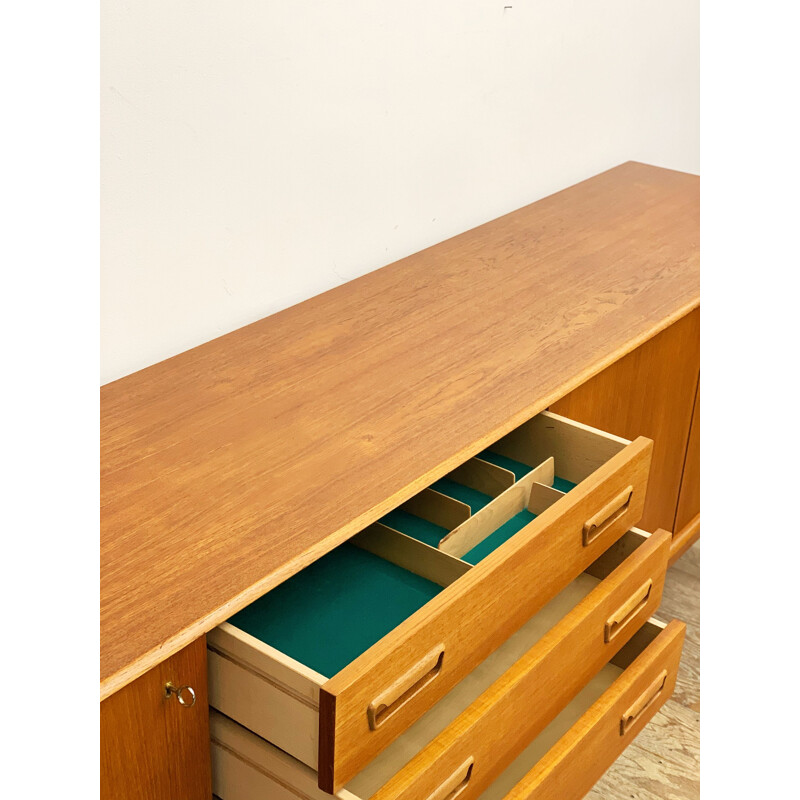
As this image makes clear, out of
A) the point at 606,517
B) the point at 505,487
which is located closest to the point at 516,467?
the point at 505,487

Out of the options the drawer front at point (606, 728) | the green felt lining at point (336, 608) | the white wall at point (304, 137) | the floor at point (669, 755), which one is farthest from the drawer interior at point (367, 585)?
the floor at point (669, 755)

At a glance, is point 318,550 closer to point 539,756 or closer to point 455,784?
point 455,784

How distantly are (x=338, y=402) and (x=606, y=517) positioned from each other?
0.37m

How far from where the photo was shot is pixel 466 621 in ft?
3.44

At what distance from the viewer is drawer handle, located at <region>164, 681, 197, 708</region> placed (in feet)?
3.04

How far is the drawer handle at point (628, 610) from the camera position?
1.29m

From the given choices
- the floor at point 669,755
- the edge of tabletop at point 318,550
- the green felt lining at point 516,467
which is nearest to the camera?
the edge of tabletop at point 318,550

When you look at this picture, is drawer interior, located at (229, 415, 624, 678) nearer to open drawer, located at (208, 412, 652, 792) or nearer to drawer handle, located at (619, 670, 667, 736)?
open drawer, located at (208, 412, 652, 792)

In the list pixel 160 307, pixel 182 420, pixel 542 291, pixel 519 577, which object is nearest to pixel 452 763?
pixel 519 577

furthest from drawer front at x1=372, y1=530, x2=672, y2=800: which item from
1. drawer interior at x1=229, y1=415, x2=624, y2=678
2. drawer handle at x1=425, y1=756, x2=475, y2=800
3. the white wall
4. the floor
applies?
the white wall

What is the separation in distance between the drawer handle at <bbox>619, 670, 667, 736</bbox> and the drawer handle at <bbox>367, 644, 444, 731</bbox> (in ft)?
A: 1.36

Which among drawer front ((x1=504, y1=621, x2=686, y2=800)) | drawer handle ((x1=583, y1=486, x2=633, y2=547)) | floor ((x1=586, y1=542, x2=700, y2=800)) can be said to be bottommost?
floor ((x1=586, y1=542, x2=700, y2=800))

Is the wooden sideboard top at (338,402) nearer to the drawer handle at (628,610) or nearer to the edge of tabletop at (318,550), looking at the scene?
the edge of tabletop at (318,550)

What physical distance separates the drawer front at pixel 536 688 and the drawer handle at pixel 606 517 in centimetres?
6
